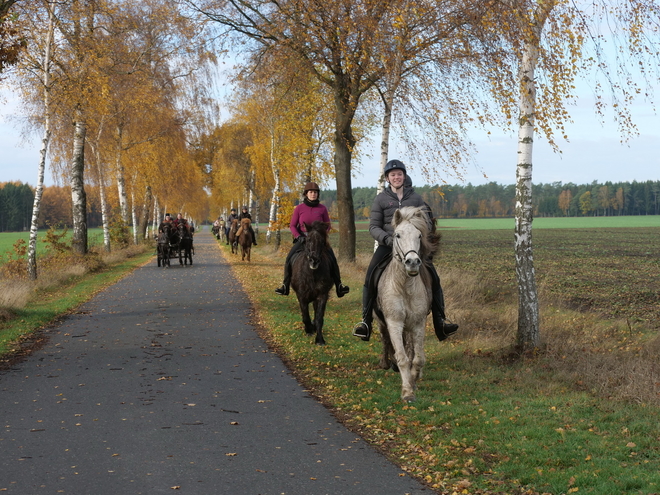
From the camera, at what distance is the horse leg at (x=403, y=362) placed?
697 centimetres

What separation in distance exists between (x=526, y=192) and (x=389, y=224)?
90.7 inches

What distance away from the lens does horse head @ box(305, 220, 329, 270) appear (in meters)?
10.5

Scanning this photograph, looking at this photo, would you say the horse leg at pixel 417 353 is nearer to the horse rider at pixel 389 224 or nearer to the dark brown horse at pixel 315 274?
the horse rider at pixel 389 224

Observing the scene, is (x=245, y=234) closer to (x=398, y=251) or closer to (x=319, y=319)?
(x=319, y=319)

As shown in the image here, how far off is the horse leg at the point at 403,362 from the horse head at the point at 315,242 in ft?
10.9

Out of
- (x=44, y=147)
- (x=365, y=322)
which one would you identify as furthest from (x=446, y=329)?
(x=44, y=147)

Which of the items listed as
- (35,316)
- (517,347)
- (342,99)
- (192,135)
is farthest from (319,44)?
(192,135)

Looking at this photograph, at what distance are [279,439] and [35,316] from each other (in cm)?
905

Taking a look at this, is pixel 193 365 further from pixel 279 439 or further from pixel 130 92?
pixel 130 92

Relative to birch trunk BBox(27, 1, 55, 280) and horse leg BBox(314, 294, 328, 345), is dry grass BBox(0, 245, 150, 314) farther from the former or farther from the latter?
horse leg BBox(314, 294, 328, 345)

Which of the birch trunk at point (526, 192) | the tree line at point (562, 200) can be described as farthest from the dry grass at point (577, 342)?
the tree line at point (562, 200)

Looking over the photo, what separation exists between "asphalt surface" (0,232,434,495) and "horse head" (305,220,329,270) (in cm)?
156

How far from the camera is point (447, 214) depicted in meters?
168

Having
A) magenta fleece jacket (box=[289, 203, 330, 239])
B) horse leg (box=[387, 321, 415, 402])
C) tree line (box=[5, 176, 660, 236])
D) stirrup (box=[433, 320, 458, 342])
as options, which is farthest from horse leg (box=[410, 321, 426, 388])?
tree line (box=[5, 176, 660, 236])
